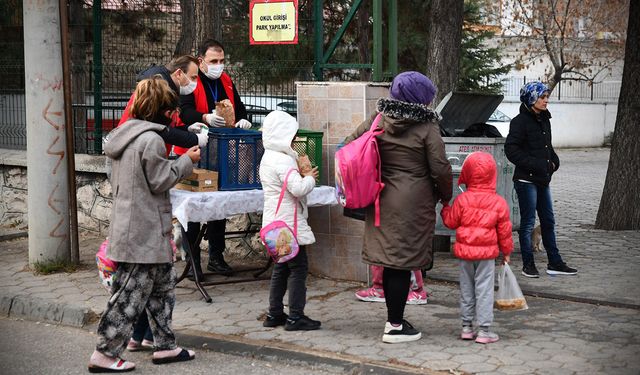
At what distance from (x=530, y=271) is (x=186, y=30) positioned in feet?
13.8

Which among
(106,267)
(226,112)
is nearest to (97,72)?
(226,112)

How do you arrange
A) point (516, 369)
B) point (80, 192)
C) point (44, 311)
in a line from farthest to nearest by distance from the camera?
point (80, 192) < point (44, 311) < point (516, 369)

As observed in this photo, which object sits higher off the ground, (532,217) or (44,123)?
(44,123)

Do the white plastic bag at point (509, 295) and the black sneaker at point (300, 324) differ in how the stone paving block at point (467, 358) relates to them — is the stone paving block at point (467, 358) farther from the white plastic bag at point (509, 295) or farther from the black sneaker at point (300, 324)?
the black sneaker at point (300, 324)

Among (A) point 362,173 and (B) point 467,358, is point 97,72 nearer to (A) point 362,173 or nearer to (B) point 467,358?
(A) point 362,173

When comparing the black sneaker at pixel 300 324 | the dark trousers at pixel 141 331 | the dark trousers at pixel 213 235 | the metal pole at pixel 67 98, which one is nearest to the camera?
the dark trousers at pixel 141 331

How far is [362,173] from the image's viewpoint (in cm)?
622

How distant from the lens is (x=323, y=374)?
589cm

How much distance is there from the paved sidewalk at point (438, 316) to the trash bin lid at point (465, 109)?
1.30 m

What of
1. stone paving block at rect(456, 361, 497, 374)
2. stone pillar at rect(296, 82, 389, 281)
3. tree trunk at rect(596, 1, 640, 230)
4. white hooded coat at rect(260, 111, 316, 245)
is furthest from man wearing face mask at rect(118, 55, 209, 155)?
tree trunk at rect(596, 1, 640, 230)

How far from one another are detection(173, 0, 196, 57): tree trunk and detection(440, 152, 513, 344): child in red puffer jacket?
4370 mm

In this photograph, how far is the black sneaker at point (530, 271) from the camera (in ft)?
28.0

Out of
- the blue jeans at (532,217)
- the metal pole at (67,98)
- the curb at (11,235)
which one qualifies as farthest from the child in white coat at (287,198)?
the curb at (11,235)

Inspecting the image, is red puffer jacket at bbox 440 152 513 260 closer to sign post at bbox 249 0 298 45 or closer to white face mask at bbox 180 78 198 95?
white face mask at bbox 180 78 198 95
